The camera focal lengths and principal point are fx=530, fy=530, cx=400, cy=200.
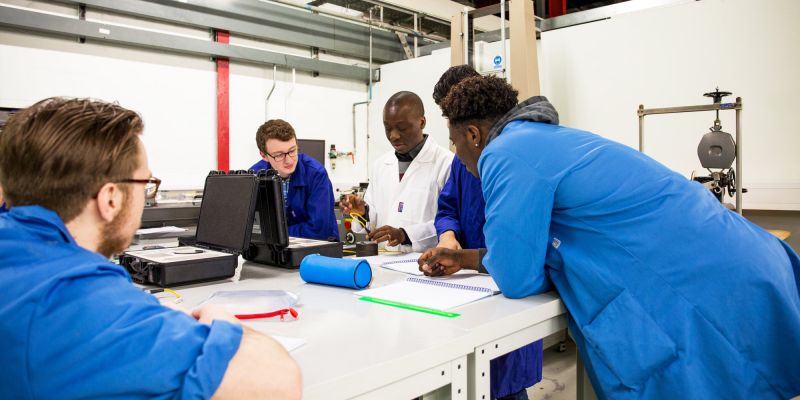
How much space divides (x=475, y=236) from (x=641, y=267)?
2.98 feet

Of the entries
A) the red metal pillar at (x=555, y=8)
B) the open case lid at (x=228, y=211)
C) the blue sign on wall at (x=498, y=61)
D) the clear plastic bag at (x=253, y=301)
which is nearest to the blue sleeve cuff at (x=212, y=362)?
the clear plastic bag at (x=253, y=301)

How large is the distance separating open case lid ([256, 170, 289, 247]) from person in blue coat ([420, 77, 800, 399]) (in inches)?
28.1

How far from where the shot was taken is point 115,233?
2.44ft

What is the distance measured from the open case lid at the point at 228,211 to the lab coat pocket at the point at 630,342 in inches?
42.8

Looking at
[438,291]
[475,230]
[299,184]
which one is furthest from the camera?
[299,184]

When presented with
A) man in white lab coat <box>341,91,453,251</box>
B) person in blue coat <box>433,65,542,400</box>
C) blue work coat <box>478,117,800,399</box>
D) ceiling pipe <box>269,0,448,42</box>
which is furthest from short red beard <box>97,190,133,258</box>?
ceiling pipe <box>269,0,448,42</box>

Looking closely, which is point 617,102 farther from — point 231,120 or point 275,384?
point 275,384

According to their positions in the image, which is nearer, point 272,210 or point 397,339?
point 397,339

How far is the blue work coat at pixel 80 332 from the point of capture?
22.6 inches

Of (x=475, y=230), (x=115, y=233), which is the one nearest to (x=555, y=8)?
(x=475, y=230)

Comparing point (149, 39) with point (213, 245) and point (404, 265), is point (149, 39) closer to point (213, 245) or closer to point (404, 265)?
point (213, 245)

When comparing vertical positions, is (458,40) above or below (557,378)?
above

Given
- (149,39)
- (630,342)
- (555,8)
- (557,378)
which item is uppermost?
(555,8)

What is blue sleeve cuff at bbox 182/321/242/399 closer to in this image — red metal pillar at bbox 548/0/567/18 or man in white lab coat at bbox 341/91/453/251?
man in white lab coat at bbox 341/91/453/251
